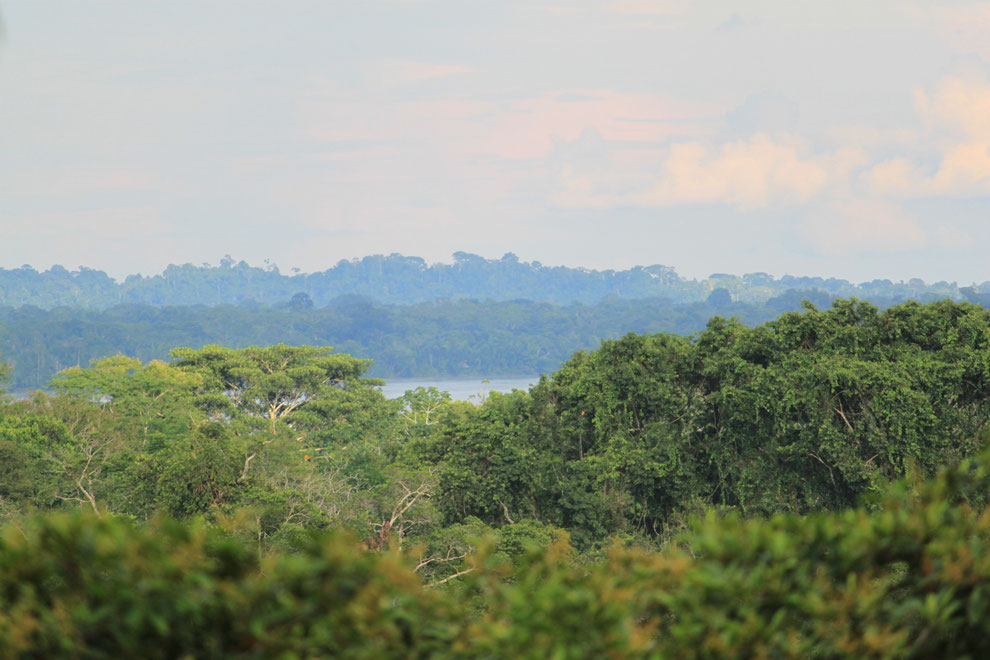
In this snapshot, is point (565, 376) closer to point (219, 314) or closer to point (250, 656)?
point (250, 656)

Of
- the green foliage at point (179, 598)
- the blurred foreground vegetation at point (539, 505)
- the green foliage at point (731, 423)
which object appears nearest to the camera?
the green foliage at point (179, 598)

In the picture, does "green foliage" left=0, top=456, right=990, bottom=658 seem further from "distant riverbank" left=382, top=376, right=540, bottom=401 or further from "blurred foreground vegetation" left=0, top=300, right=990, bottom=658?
"distant riverbank" left=382, top=376, right=540, bottom=401

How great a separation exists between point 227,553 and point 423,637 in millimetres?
705

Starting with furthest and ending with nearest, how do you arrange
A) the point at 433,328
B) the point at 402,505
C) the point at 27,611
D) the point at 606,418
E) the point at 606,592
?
the point at 433,328
the point at 606,418
the point at 402,505
the point at 606,592
the point at 27,611

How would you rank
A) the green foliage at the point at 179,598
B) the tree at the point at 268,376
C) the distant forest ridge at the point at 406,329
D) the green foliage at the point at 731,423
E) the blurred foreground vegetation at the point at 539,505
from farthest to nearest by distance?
the distant forest ridge at the point at 406,329, the tree at the point at 268,376, the green foliage at the point at 731,423, the blurred foreground vegetation at the point at 539,505, the green foliage at the point at 179,598

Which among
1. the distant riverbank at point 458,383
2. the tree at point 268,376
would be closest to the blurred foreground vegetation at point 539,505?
the tree at point 268,376

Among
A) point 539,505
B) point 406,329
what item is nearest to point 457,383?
point 406,329

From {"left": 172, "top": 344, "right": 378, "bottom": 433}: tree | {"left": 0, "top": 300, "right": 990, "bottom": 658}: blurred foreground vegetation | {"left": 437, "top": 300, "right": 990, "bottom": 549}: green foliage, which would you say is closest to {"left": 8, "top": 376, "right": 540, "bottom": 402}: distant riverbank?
{"left": 172, "top": 344, "right": 378, "bottom": 433}: tree

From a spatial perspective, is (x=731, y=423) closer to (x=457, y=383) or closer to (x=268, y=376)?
(x=268, y=376)

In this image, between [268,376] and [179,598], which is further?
[268,376]

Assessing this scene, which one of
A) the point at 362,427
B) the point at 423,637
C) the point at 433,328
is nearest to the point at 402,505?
the point at 423,637

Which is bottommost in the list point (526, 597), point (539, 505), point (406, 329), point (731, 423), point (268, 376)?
point (406, 329)

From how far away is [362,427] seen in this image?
40.7 meters

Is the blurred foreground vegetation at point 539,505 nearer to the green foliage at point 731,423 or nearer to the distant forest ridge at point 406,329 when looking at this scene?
the green foliage at point 731,423
